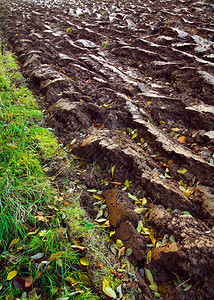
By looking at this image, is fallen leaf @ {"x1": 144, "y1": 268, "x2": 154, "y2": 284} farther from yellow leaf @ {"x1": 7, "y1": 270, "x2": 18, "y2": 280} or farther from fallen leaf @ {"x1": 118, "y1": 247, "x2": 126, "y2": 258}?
yellow leaf @ {"x1": 7, "y1": 270, "x2": 18, "y2": 280}

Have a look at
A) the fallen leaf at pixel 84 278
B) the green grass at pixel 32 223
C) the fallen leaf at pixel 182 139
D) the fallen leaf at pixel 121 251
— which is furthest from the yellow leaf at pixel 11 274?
the fallen leaf at pixel 182 139

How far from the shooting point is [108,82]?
3.26 m

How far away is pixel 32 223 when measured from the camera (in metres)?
1.56

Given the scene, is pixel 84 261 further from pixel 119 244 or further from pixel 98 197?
pixel 98 197

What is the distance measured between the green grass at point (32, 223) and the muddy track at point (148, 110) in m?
0.42

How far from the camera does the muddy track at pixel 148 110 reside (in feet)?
5.22

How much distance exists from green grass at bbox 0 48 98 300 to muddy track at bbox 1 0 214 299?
0.42 meters

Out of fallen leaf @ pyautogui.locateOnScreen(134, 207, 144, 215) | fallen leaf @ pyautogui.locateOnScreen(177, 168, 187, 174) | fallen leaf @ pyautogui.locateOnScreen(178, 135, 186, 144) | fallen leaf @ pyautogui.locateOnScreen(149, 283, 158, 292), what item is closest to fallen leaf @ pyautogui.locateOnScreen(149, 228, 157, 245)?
fallen leaf @ pyautogui.locateOnScreen(134, 207, 144, 215)

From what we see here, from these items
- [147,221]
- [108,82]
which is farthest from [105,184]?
[108,82]

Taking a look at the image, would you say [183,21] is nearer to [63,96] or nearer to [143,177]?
[63,96]

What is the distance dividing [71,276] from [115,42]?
451 cm

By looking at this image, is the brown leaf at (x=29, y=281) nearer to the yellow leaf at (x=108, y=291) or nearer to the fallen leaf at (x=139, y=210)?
the yellow leaf at (x=108, y=291)

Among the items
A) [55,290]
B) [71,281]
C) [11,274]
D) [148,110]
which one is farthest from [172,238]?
[148,110]

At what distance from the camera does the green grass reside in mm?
1293
